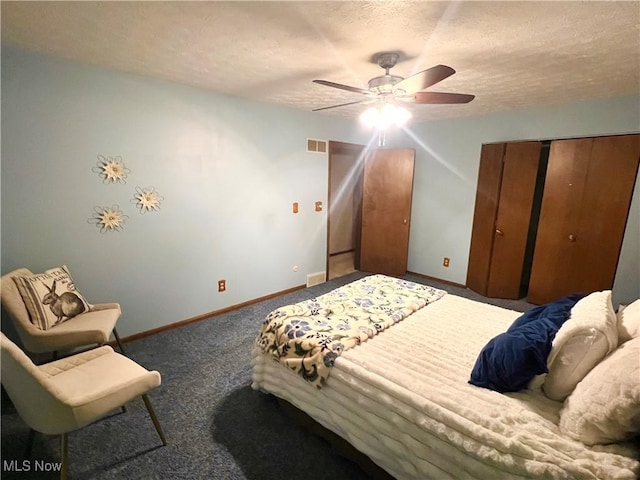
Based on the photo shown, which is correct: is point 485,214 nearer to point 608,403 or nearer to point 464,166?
point 464,166

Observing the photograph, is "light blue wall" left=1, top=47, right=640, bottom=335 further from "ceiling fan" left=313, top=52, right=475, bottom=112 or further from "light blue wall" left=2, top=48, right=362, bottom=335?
"ceiling fan" left=313, top=52, right=475, bottom=112

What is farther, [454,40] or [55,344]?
[55,344]

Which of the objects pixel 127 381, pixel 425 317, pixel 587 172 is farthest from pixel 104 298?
pixel 587 172

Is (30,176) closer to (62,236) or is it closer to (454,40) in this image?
A: (62,236)

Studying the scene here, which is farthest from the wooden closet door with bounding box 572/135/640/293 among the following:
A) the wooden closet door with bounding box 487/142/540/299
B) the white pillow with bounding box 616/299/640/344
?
the white pillow with bounding box 616/299/640/344

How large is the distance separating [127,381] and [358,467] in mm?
1278

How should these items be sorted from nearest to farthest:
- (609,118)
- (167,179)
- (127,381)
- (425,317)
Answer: (127,381), (425,317), (167,179), (609,118)

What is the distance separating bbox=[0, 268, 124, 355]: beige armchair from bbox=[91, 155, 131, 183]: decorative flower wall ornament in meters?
0.85

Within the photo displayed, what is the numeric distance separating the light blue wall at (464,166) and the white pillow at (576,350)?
2489mm

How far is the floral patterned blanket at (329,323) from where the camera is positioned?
168 centimetres

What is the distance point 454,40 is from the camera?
1751 mm

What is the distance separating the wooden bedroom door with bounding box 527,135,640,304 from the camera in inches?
118

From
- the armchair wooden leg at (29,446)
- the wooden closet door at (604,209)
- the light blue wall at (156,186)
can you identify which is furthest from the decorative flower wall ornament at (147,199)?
the wooden closet door at (604,209)

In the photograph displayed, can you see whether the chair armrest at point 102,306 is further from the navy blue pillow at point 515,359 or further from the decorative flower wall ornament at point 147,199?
the navy blue pillow at point 515,359
